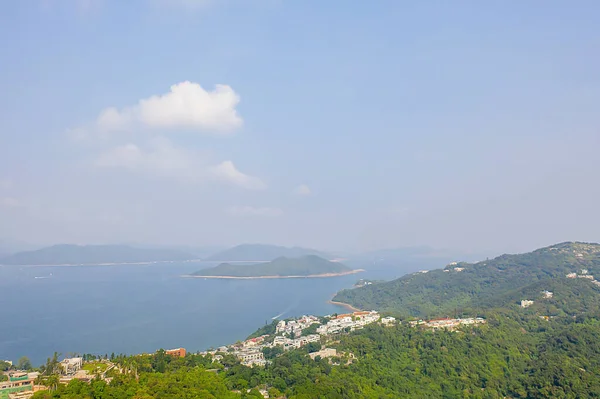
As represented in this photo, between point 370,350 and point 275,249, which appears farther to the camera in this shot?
point 275,249

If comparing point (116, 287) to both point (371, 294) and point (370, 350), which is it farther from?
point (370, 350)

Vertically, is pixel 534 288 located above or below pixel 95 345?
above

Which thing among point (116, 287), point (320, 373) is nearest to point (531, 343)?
point (320, 373)

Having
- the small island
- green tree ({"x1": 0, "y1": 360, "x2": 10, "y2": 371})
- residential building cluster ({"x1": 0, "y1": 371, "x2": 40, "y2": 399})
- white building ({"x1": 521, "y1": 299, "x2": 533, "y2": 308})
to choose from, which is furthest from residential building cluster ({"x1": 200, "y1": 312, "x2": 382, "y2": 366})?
the small island

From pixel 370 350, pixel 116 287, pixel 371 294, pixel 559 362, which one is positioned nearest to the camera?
pixel 559 362

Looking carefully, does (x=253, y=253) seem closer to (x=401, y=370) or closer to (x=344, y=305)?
(x=344, y=305)

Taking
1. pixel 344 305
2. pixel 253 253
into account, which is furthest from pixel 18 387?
pixel 253 253

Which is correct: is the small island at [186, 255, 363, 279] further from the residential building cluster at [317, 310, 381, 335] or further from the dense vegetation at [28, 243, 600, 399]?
the dense vegetation at [28, 243, 600, 399]
